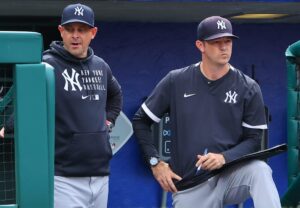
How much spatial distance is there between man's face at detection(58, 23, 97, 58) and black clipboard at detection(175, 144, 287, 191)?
2.95 feet

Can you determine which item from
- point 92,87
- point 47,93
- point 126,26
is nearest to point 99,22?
point 126,26

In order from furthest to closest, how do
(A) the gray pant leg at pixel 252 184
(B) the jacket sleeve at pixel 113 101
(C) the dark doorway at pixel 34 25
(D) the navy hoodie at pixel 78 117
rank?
1. (C) the dark doorway at pixel 34 25
2. (B) the jacket sleeve at pixel 113 101
3. (D) the navy hoodie at pixel 78 117
4. (A) the gray pant leg at pixel 252 184

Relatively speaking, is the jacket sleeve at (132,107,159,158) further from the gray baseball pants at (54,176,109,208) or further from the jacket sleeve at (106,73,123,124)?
the jacket sleeve at (106,73,123,124)

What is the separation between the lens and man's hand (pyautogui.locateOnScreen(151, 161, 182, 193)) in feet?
13.7

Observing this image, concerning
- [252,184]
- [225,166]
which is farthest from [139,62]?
[252,184]

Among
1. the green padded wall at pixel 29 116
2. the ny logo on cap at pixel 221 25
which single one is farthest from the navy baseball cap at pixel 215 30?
the green padded wall at pixel 29 116

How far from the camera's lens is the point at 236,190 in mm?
3980

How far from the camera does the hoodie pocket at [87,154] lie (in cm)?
427

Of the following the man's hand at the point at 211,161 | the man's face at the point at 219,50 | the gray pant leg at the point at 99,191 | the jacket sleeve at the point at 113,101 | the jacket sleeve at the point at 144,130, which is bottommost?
the gray pant leg at the point at 99,191

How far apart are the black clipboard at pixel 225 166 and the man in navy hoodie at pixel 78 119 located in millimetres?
511

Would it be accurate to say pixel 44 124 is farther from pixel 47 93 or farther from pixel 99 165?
pixel 99 165

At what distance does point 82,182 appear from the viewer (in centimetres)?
436

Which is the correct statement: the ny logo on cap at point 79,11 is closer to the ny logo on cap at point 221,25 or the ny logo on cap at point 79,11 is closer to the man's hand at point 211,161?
the ny logo on cap at point 221,25

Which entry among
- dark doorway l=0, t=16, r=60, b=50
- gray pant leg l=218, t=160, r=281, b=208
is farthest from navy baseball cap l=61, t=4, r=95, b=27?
dark doorway l=0, t=16, r=60, b=50
